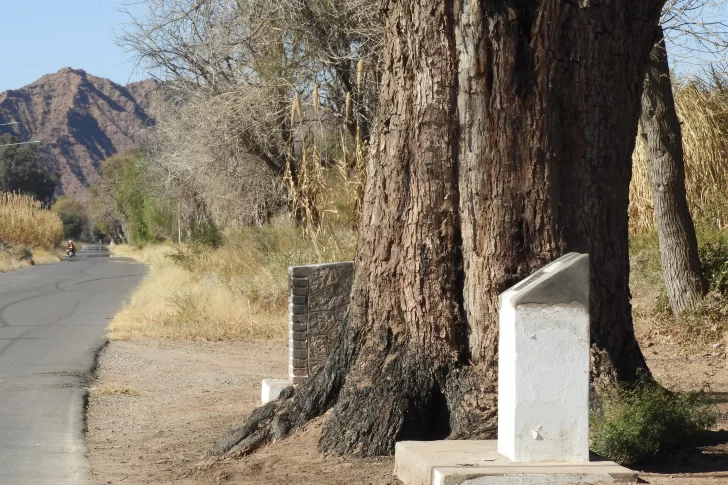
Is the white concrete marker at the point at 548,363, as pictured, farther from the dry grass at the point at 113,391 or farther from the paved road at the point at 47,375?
the dry grass at the point at 113,391

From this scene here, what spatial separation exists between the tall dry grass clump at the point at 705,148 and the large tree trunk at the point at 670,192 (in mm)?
3024

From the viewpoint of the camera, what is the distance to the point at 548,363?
5.15m

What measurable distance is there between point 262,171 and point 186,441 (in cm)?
1658

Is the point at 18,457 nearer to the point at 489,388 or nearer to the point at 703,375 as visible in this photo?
the point at 489,388

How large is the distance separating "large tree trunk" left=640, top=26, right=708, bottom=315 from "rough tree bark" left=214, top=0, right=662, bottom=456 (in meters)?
6.66

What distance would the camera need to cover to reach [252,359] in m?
14.2

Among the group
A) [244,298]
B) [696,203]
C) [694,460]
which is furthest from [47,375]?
[696,203]

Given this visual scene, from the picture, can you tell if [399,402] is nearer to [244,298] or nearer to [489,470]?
[489,470]

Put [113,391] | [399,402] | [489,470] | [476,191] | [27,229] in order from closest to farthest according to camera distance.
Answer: [489,470] < [476,191] < [399,402] < [113,391] < [27,229]

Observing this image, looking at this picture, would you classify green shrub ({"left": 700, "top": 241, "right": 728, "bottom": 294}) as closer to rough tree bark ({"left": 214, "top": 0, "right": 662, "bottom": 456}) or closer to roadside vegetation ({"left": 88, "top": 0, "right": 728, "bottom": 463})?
roadside vegetation ({"left": 88, "top": 0, "right": 728, "bottom": 463})

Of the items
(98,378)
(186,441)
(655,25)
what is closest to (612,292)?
(655,25)

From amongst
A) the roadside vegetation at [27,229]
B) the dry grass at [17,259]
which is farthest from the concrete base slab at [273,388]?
the roadside vegetation at [27,229]

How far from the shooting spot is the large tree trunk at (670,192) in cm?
1298

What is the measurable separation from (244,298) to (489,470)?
1354cm
